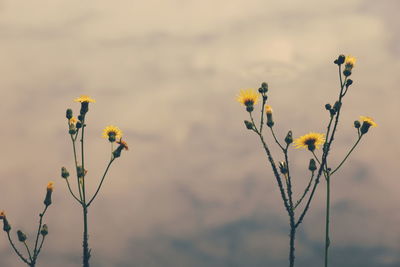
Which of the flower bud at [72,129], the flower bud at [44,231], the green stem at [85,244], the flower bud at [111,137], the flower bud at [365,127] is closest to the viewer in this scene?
the green stem at [85,244]

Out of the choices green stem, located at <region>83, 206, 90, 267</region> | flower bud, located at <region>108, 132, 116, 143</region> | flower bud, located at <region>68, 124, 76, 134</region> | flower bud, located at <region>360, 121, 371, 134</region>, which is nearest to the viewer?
green stem, located at <region>83, 206, 90, 267</region>

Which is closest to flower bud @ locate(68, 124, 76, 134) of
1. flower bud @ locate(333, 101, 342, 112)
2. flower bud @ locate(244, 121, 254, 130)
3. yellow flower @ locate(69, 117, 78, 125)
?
yellow flower @ locate(69, 117, 78, 125)

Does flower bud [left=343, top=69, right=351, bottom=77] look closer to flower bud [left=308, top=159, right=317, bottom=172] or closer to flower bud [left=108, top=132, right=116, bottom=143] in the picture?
flower bud [left=308, top=159, right=317, bottom=172]

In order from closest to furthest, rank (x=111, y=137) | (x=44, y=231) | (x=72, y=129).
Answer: (x=72, y=129)
(x=44, y=231)
(x=111, y=137)

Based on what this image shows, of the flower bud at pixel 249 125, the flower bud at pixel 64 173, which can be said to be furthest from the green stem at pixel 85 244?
the flower bud at pixel 249 125

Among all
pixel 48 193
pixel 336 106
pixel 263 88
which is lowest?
pixel 48 193

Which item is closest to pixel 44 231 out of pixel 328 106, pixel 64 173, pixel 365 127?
pixel 64 173

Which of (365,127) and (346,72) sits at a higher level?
(346,72)

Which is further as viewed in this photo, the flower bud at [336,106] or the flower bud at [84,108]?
the flower bud at [84,108]

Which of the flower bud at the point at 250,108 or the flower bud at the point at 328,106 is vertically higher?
the flower bud at the point at 250,108

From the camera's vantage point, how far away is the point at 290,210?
7.50 m

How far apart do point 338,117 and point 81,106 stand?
3665 millimetres

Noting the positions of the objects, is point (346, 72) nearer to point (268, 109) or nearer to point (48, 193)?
point (268, 109)

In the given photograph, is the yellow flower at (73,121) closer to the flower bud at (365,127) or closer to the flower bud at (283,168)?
the flower bud at (283,168)
